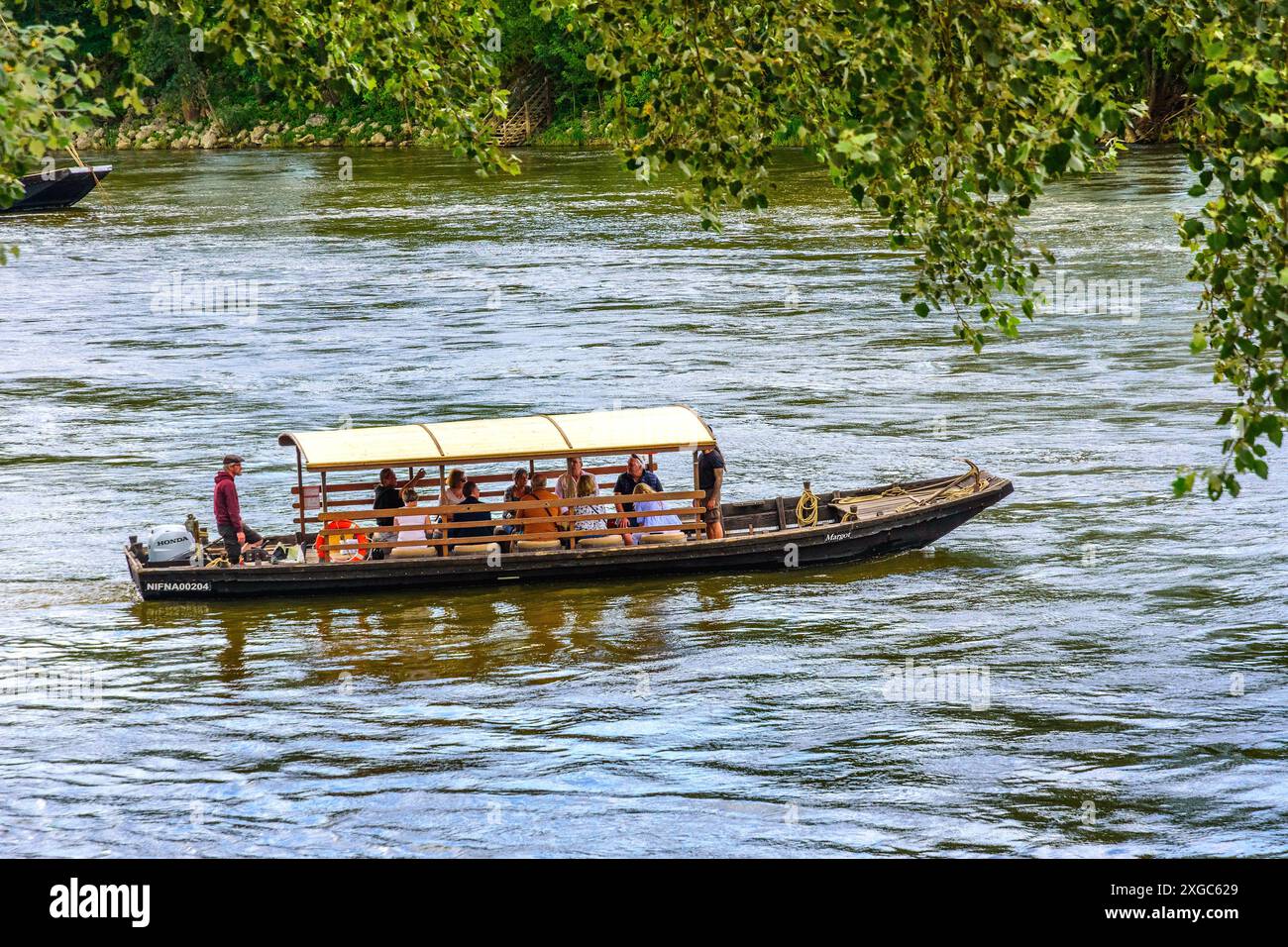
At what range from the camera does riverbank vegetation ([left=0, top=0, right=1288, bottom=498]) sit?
802 centimetres

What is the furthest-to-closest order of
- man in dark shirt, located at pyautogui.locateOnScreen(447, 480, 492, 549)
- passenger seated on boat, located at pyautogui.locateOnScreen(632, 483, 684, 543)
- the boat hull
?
passenger seated on boat, located at pyautogui.locateOnScreen(632, 483, 684, 543) → man in dark shirt, located at pyautogui.locateOnScreen(447, 480, 492, 549) → the boat hull

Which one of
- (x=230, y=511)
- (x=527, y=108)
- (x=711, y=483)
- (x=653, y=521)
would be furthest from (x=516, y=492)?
(x=527, y=108)

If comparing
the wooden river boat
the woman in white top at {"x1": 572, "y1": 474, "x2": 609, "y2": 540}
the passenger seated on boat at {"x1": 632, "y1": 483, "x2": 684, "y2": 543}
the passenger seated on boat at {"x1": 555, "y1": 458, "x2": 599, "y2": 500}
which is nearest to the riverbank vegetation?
the wooden river boat

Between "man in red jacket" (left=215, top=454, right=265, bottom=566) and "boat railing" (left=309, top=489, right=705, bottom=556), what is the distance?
1012 millimetres

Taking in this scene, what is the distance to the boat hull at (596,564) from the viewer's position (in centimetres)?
2191

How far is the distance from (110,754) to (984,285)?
10.3 m

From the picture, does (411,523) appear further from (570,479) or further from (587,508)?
(587,508)

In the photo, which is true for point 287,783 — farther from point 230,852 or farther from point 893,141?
point 893,141

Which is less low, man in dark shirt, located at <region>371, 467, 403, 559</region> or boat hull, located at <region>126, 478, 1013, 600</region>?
man in dark shirt, located at <region>371, 467, 403, 559</region>

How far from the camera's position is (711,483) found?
75.0ft

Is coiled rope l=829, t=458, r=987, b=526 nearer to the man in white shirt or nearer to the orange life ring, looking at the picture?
the man in white shirt

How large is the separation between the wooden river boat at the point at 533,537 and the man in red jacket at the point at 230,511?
323mm

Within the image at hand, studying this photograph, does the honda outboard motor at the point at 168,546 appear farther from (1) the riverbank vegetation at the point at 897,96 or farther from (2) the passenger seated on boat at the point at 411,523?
(1) the riverbank vegetation at the point at 897,96
